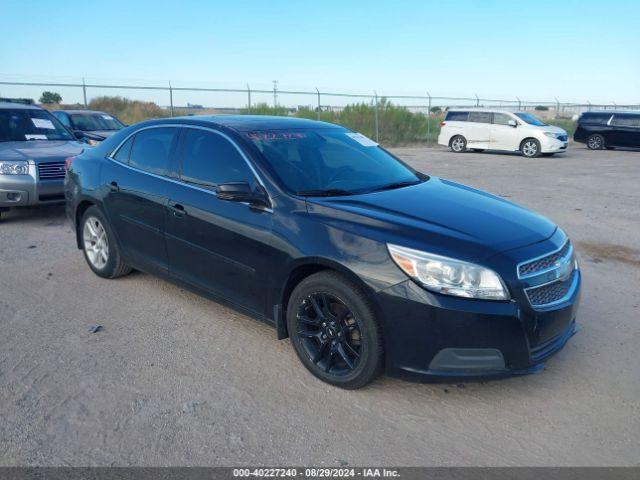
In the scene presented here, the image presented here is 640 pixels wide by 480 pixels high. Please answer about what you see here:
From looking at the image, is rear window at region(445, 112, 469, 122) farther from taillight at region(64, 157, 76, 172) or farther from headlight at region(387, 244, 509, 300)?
headlight at region(387, 244, 509, 300)

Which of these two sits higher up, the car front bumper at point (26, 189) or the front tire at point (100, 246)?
the car front bumper at point (26, 189)

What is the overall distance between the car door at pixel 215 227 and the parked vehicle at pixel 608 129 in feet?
74.1

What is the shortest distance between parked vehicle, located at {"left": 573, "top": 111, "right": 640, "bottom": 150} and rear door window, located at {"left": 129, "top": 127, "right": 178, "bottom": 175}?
22.4 m

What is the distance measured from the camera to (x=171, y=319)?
4.64 meters

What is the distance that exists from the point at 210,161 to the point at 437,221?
5.86 feet

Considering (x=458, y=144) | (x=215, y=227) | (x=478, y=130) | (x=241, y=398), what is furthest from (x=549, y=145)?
(x=241, y=398)

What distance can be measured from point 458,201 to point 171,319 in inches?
95.3

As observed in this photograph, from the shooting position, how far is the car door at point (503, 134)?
20797 millimetres

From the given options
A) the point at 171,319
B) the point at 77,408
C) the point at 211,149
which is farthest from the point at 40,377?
the point at 211,149

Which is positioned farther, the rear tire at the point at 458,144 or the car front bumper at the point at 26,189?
the rear tire at the point at 458,144

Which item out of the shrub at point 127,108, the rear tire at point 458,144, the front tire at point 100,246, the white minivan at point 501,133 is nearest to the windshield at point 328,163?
the front tire at point 100,246

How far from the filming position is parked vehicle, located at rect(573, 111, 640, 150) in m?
22.8

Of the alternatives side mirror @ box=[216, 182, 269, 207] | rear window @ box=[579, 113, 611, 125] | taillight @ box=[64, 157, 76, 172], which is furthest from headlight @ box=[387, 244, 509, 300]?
rear window @ box=[579, 113, 611, 125]

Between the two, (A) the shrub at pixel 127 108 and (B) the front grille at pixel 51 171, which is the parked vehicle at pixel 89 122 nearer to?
(B) the front grille at pixel 51 171
